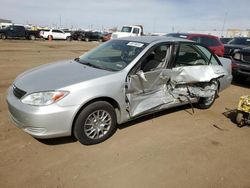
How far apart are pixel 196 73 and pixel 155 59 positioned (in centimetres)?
102

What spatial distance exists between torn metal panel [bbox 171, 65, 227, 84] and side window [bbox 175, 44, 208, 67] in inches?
5.2

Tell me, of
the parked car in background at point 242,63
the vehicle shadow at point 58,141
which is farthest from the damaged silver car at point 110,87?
the parked car in background at point 242,63

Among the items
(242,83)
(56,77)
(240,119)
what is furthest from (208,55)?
(242,83)

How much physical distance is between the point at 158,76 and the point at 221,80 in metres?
2.21

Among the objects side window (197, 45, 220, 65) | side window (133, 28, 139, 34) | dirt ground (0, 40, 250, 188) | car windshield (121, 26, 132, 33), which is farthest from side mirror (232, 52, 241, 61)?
car windshield (121, 26, 132, 33)

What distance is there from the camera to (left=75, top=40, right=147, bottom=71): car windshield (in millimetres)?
4125

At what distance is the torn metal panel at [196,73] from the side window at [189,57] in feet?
0.44

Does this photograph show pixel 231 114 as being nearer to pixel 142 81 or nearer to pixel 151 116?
pixel 151 116

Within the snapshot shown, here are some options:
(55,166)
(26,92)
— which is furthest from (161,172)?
(26,92)

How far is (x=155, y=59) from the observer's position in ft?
14.6

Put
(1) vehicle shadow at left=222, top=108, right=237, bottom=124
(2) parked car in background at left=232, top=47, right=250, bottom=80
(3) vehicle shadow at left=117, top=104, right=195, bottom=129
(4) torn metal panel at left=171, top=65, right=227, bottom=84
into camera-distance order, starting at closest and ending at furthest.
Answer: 1. (3) vehicle shadow at left=117, top=104, right=195, bottom=129
2. (4) torn metal panel at left=171, top=65, right=227, bottom=84
3. (1) vehicle shadow at left=222, top=108, right=237, bottom=124
4. (2) parked car in background at left=232, top=47, right=250, bottom=80

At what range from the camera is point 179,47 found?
15.4 ft

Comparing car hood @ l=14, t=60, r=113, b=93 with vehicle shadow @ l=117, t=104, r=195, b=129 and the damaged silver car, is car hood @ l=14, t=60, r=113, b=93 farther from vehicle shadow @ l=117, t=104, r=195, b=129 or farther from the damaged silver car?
vehicle shadow @ l=117, t=104, r=195, b=129

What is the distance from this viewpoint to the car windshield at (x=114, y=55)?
4.12m
